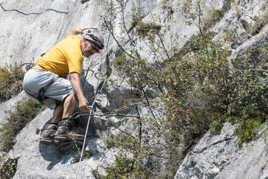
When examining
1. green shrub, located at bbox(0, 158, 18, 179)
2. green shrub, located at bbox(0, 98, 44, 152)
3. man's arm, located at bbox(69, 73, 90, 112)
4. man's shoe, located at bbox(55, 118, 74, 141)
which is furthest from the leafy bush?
green shrub, located at bbox(0, 98, 44, 152)

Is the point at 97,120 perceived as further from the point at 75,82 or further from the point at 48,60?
the point at 48,60

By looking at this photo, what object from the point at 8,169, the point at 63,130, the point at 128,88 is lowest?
the point at 8,169

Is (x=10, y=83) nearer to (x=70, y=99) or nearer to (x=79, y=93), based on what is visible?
(x=70, y=99)

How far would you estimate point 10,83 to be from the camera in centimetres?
887

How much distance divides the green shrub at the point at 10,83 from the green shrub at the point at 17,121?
1.30 m

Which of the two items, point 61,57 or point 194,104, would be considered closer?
point 194,104

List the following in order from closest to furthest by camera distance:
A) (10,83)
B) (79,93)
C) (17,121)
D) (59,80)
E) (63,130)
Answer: (79,93) → (63,130) → (59,80) → (17,121) → (10,83)

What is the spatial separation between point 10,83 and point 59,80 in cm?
377

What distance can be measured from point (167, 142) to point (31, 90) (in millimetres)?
2785

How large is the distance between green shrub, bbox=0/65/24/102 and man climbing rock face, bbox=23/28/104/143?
10.4ft

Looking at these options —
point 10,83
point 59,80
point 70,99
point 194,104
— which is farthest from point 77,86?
point 10,83

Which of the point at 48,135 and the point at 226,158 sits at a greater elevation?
the point at 226,158

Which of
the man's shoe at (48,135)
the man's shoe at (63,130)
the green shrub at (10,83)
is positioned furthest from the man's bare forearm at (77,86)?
the green shrub at (10,83)

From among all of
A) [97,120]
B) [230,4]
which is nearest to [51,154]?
[97,120]
